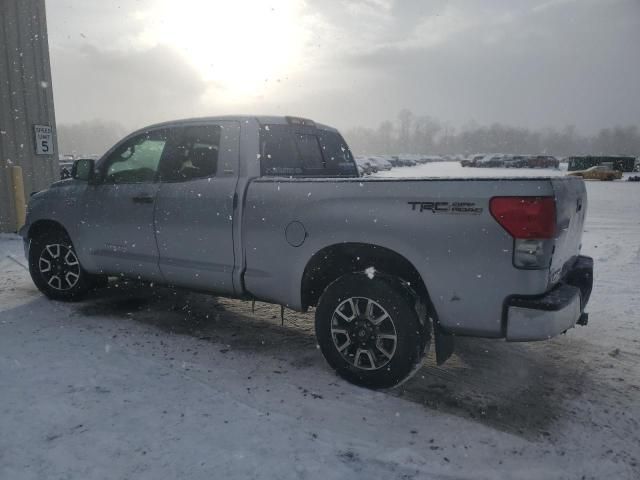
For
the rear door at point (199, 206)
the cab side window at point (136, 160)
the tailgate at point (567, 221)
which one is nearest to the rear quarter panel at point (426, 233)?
the tailgate at point (567, 221)

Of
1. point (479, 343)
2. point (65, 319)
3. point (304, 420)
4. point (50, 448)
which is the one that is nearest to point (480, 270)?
point (304, 420)

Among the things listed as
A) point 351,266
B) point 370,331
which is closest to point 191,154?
point 351,266

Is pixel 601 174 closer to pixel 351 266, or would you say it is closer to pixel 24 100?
pixel 24 100

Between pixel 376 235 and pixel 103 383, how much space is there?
2.10 meters

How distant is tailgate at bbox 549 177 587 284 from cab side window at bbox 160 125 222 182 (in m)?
2.57

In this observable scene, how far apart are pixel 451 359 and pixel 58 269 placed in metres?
4.10

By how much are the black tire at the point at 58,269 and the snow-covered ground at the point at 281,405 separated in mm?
368

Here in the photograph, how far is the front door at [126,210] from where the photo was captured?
4.30 metres

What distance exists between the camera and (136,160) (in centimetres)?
460

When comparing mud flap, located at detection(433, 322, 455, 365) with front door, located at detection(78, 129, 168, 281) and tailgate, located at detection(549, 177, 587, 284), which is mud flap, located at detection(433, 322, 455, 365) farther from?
front door, located at detection(78, 129, 168, 281)

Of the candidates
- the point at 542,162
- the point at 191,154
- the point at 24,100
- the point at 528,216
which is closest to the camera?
the point at 528,216

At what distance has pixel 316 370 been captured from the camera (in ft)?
11.5

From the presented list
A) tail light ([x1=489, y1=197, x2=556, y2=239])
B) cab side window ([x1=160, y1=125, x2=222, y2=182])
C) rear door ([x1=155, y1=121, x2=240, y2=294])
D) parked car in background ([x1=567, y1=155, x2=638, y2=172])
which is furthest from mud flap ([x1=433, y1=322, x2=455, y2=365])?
parked car in background ([x1=567, y1=155, x2=638, y2=172])

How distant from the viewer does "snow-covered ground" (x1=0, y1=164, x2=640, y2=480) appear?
7.89ft
